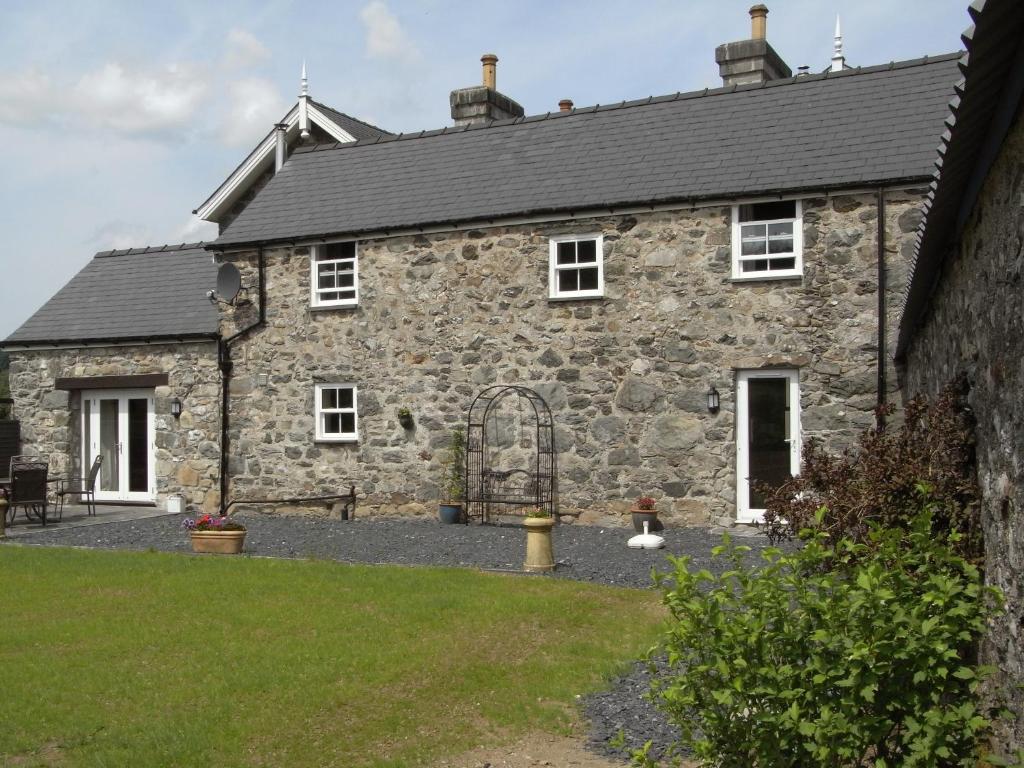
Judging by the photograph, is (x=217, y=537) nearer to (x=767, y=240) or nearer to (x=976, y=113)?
(x=767, y=240)

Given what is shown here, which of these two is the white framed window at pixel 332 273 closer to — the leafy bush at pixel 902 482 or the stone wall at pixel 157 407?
the stone wall at pixel 157 407

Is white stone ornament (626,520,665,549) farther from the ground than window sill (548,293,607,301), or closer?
closer

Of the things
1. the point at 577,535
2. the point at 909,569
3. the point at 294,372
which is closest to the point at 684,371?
the point at 577,535

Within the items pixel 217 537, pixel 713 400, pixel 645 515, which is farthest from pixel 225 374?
pixel 713 400

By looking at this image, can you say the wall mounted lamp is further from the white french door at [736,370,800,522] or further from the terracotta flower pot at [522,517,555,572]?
the terracotta flower pot at [522,517,555,572]

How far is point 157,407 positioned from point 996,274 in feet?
55.7

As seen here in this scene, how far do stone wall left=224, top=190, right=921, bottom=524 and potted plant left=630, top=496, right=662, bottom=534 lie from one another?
26 cm

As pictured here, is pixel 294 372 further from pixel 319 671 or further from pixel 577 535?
pixel 319 671

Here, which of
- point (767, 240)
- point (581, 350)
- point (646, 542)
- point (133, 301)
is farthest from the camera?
point (133, 301)

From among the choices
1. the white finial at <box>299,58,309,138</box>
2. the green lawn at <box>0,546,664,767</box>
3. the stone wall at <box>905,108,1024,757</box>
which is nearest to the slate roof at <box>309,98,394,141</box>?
the white finial at <box>299,58,309,138</box>

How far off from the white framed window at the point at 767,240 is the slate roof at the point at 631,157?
16.6 inches

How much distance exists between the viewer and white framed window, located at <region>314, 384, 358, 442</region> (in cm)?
1767

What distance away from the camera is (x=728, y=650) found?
4.14 m

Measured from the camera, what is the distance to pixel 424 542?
1416cm
